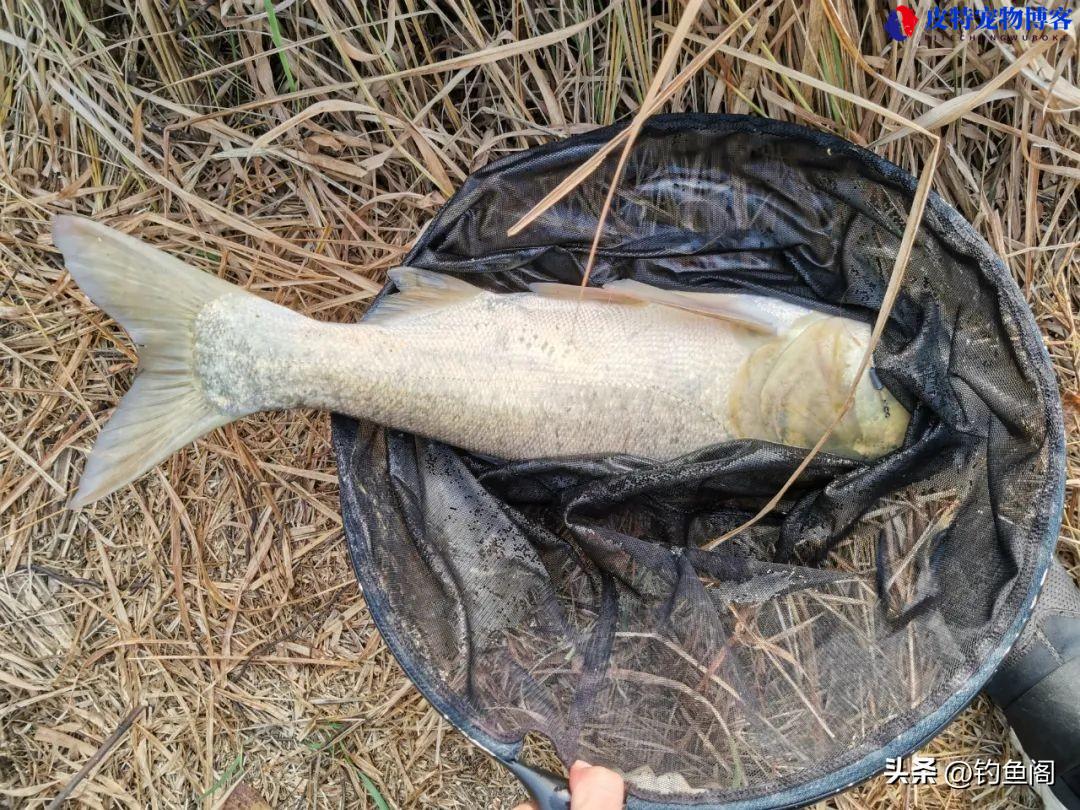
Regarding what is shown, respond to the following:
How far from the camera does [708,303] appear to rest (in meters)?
1.65

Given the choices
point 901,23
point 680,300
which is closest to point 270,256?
point 680,300

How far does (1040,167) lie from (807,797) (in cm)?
136

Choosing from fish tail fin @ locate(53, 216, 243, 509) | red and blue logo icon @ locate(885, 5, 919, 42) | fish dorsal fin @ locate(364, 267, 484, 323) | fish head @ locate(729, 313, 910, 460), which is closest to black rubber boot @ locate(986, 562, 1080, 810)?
fish head @ locate(729, 313, 910, 460)

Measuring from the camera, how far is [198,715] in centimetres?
196

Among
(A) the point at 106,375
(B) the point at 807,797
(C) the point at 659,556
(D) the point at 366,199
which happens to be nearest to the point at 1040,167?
(C) the point at 659,556

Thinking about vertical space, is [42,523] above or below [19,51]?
below

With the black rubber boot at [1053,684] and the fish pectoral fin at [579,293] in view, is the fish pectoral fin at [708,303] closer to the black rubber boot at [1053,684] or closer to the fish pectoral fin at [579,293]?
the fish pectoral fin at [579,293]

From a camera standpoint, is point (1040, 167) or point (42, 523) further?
point (42, 523)

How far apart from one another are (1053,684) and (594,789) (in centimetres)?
117

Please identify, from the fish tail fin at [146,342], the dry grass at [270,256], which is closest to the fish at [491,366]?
the fish tail fin at [146,342]

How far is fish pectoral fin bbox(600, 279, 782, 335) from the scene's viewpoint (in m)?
1.62

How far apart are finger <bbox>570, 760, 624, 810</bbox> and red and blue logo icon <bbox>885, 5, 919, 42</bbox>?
1.53 m

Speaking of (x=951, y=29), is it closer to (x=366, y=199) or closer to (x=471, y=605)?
(x=366, y=199)

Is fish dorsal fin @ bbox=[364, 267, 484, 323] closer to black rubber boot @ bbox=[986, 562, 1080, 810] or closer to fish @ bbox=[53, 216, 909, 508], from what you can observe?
fish @ bbox=[53, 216, 909, 508]
